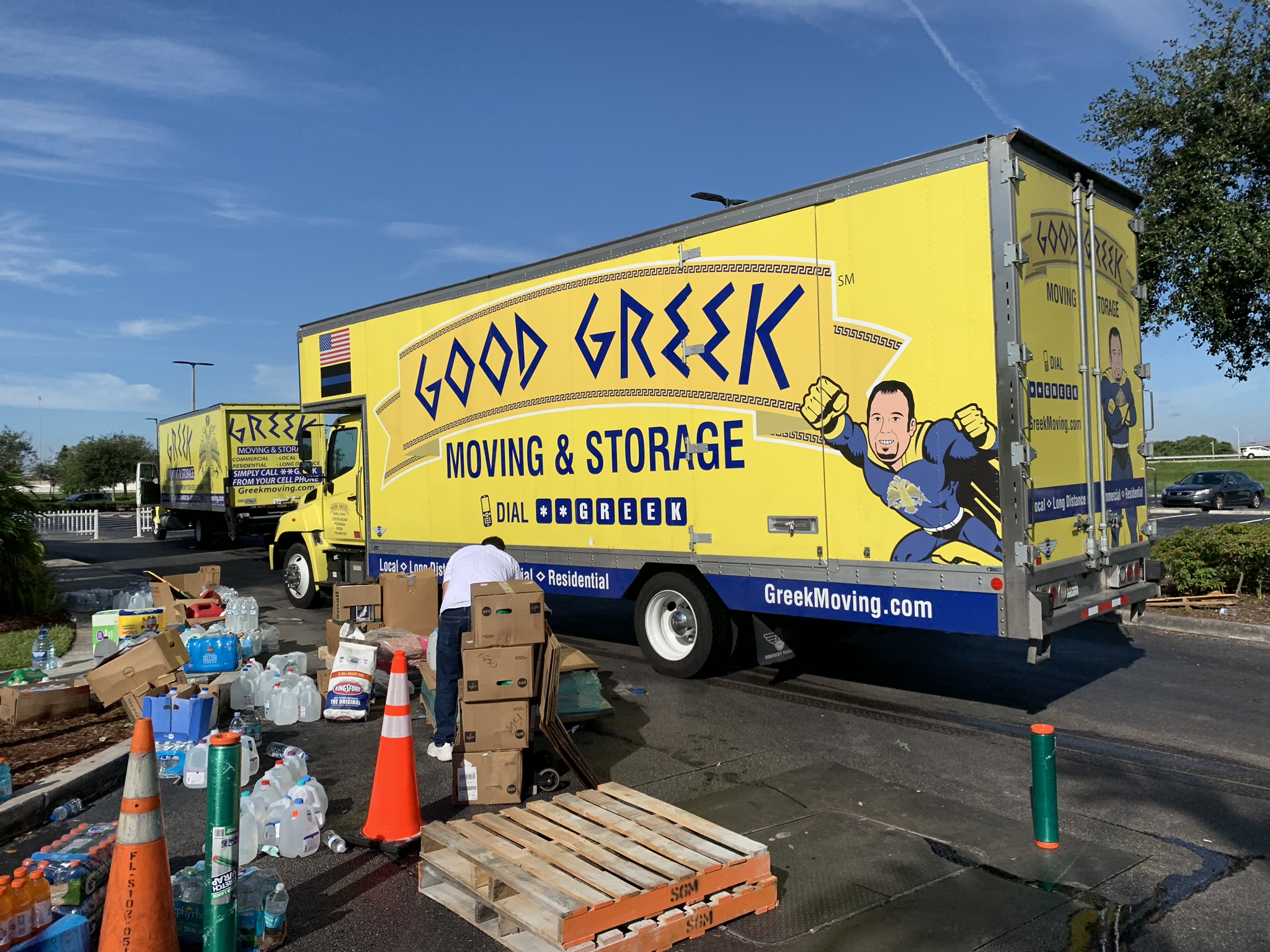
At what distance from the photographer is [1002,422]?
639 centimetres

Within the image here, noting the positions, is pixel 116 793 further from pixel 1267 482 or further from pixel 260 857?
pixel 1267 482

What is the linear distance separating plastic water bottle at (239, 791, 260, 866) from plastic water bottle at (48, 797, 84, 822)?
146cm

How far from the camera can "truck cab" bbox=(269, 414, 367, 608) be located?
41.1 feet

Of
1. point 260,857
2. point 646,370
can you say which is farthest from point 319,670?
point 646,370

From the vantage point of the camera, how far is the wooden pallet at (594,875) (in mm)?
3725

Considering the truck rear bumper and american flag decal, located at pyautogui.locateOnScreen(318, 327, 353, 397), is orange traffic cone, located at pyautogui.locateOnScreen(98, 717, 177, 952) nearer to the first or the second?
the truck rear bumper

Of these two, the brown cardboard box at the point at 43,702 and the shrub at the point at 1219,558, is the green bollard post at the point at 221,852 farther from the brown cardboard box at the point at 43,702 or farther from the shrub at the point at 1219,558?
the shrub at the point at 1219,558

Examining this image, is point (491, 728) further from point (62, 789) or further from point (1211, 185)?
point (1211, 185)

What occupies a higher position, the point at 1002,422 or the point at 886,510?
the point at 1002,422

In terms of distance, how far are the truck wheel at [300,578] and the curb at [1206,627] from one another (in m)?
10.5

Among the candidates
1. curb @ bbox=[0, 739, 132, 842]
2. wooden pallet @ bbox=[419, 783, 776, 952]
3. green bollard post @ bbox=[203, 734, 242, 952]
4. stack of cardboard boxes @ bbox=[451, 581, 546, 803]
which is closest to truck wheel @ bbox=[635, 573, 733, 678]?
stack of cardboard boxes @ bbox=[451, 581, 546, 803]

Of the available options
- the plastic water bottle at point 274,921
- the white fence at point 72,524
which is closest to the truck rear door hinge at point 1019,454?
the plastic water bottle at point 274,921

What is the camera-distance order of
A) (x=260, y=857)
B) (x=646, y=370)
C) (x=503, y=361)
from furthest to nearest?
(x=503, y=361) < (x=646, y=370) < (x=260, y=857)

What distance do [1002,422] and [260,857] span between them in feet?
17.1
